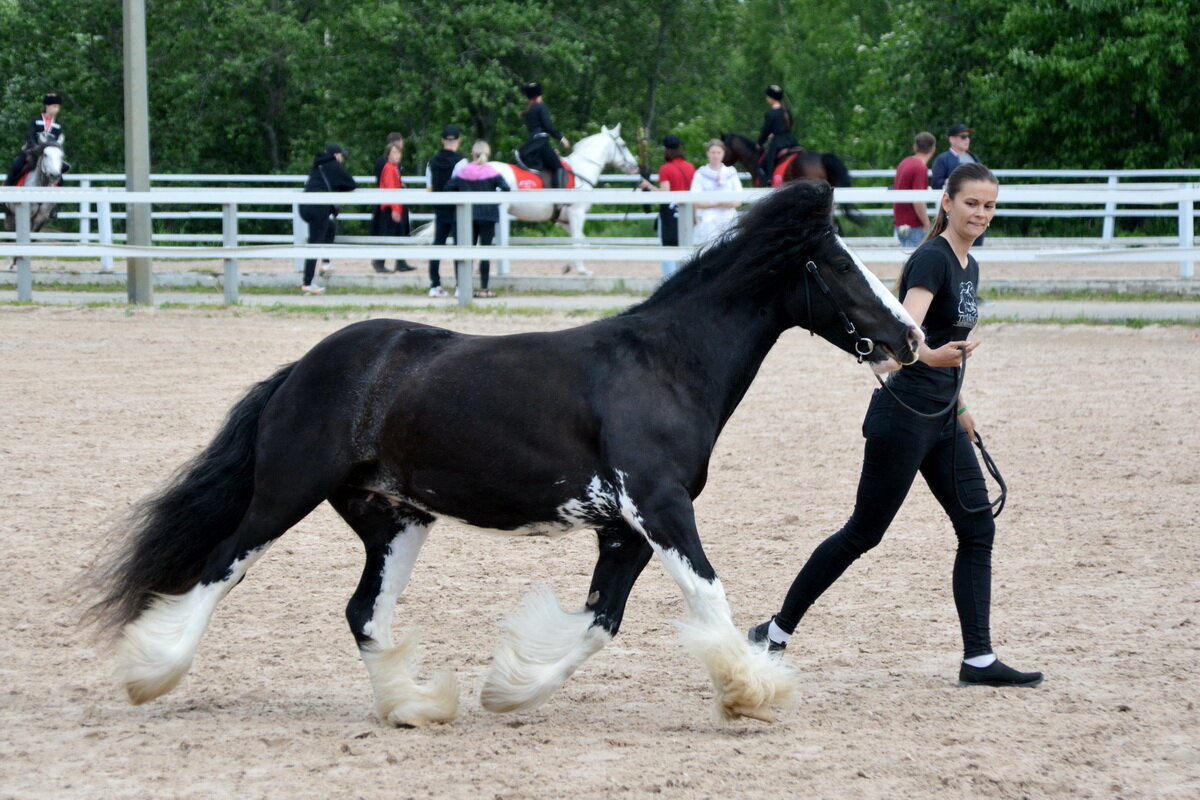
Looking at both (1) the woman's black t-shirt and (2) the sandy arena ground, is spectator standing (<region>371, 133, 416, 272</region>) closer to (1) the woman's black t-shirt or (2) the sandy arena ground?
(2) the sandy arena ground

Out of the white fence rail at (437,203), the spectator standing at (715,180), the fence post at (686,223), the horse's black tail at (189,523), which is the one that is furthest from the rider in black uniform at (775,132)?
the horse's black tail at (189,523)

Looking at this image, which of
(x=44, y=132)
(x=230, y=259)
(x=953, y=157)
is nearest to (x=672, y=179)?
(x=953, y=157)

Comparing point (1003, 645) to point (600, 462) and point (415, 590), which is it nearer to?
point (600, 462)

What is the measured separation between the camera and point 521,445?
182 inches

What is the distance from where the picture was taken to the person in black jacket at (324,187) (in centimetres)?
1898

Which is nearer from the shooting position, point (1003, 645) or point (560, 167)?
point (1003, 645)

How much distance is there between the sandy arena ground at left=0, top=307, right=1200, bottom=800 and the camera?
13.5 ft

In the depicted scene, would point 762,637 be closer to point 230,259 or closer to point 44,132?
point 230,259

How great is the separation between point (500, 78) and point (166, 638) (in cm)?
2618

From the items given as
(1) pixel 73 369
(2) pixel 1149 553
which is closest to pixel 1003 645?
(2) pixel 1149 553

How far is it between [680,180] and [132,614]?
1500cm

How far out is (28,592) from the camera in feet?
20.0

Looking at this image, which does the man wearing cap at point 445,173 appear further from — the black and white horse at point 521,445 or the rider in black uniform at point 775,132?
the black and white horse at point 521,445

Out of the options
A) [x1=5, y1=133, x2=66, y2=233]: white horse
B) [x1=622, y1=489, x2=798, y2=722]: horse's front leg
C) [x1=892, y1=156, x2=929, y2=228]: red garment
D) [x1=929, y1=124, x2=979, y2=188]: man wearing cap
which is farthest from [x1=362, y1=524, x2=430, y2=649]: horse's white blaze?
[x1=5, y1=133, x2=66, y2=233]: white horse
